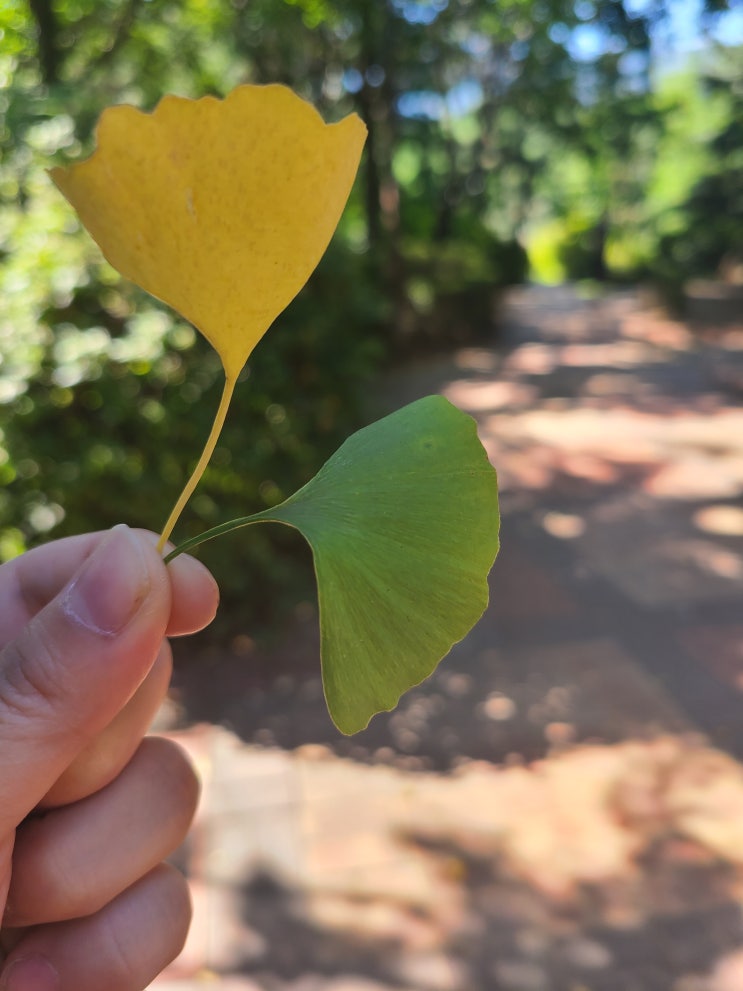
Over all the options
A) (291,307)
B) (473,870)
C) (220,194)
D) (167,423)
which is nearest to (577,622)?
(473,870)

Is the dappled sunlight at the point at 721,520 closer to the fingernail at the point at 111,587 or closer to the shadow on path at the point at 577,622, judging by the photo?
the shadow on path at the point at 577,622

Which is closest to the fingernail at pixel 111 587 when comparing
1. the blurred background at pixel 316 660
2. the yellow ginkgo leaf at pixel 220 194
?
the yellow ginkgo leaf at pixel 220 194

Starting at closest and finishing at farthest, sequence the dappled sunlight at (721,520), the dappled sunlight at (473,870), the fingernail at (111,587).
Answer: the fingernail at (111,587) < the dappled sunlight at (473,870) < the dappled sunlight at (721,520)

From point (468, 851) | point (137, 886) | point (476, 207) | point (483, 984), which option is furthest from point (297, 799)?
point (476, 207)

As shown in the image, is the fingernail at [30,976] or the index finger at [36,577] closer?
the fingernail at [30,976]

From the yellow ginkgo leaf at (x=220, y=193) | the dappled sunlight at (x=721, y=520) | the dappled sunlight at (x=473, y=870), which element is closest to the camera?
the yellow ginkgo leaf at (x=220, y=193)

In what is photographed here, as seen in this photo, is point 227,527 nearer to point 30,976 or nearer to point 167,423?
point 30,976

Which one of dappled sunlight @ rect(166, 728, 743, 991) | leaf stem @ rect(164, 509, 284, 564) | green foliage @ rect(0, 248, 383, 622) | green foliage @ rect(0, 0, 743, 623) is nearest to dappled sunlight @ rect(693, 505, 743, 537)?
dappled sunlight @ rect(166, 728, 743, 991)
